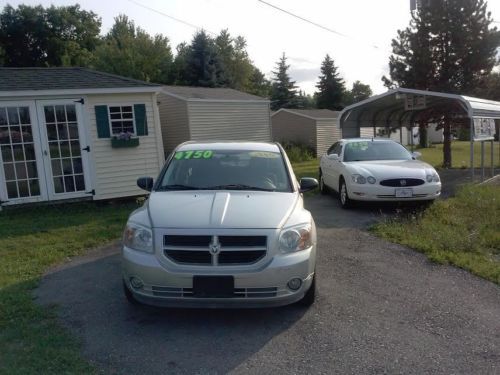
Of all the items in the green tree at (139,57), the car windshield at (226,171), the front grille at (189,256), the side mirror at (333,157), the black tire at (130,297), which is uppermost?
the green tree at (139,57)

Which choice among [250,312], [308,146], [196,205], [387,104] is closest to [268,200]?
[196,205]

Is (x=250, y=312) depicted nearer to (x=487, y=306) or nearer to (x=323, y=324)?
(x=323, y=324)

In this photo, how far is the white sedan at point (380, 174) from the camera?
28.8 ft

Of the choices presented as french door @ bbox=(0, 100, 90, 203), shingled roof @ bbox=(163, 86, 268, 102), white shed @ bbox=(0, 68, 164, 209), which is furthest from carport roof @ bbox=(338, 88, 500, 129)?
french door @ bbox=(0, 100, 90, 203)

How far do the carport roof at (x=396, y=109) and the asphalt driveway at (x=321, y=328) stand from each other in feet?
26.6

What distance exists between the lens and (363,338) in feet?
12.6

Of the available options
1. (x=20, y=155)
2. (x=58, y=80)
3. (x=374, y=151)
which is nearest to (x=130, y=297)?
(x=20, y=155)

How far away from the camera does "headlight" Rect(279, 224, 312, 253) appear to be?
12.9 feet

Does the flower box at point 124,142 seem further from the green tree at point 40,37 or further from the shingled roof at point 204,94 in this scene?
the green tree at point 40,37

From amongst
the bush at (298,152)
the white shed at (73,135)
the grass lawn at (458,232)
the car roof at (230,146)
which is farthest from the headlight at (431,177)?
the bush at (298,152)

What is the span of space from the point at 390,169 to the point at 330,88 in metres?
40.5

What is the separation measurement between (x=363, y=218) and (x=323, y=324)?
4.91 m

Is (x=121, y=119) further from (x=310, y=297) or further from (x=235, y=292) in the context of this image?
(x=235, y=292)

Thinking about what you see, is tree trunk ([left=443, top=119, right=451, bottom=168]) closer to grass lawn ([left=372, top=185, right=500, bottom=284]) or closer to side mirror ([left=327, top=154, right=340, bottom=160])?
grass lawn ([left=372, top=185, right=500, bottom=284])
